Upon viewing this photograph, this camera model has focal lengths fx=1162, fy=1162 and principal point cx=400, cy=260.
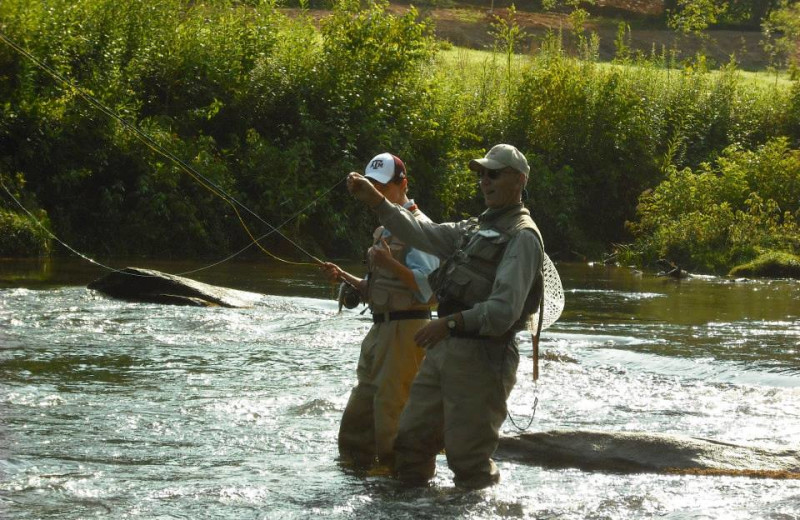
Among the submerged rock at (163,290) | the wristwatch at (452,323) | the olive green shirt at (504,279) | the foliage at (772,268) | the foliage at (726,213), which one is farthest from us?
the foliage at (726,213)

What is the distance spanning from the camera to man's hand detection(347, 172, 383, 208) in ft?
16.5

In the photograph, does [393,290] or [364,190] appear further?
[393,290]

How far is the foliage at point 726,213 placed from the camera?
20094 millimetres

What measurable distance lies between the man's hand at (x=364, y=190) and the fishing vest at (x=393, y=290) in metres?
0.54

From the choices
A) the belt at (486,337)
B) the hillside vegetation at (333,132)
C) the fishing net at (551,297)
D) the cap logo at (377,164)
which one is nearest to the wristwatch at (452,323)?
the belt at (486,337)

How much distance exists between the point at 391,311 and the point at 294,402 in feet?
8.90

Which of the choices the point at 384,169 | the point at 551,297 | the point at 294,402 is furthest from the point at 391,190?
the point at 294,402

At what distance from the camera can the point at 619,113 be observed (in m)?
23.8

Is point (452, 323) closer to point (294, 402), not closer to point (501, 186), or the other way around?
point (501, 186)

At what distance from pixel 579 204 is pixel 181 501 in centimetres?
1906

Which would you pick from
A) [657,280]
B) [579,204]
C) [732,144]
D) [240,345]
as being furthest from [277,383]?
[732,144]

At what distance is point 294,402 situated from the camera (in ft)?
26.9

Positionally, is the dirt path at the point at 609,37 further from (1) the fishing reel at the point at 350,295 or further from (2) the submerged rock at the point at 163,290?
(1) the fishing reel at the point at 350,295

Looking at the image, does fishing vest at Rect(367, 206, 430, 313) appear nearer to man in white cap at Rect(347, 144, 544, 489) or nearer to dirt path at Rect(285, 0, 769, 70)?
man in white cap at Rect(347, 144, 544, 489)
